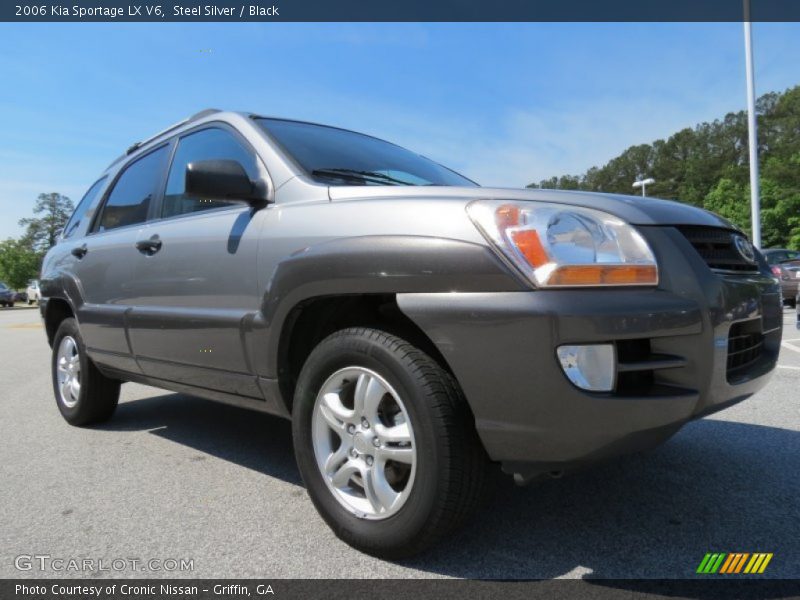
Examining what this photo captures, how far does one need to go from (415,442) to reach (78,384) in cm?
314

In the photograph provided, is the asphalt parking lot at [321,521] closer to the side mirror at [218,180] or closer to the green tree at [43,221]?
the side mirror at [218,180]

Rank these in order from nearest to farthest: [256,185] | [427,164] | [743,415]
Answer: [256,185] < [427,164] < [743,415]

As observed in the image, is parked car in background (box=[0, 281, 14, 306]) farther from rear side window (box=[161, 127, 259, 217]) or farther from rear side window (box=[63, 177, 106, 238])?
rear side window (box=[161, 127, 259, 217])

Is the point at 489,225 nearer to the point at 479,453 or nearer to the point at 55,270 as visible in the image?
the point at 479,453

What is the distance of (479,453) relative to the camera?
189 cm

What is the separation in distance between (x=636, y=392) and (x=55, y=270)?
4086mm

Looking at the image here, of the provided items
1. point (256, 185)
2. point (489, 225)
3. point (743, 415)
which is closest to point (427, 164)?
point (256, 185)

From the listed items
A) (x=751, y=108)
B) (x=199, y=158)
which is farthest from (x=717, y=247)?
(x=751, y=108)

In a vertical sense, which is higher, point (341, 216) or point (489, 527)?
point (341, 216)

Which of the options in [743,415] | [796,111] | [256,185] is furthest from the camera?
[796,111]

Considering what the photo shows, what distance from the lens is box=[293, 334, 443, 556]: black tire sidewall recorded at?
185cm

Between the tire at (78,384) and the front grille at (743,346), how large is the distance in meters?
3.68

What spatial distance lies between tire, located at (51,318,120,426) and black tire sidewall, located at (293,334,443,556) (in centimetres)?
234

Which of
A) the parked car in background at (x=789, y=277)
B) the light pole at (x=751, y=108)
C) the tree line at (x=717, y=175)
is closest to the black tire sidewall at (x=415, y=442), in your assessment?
the parked car in background at (x=789, y=277)
